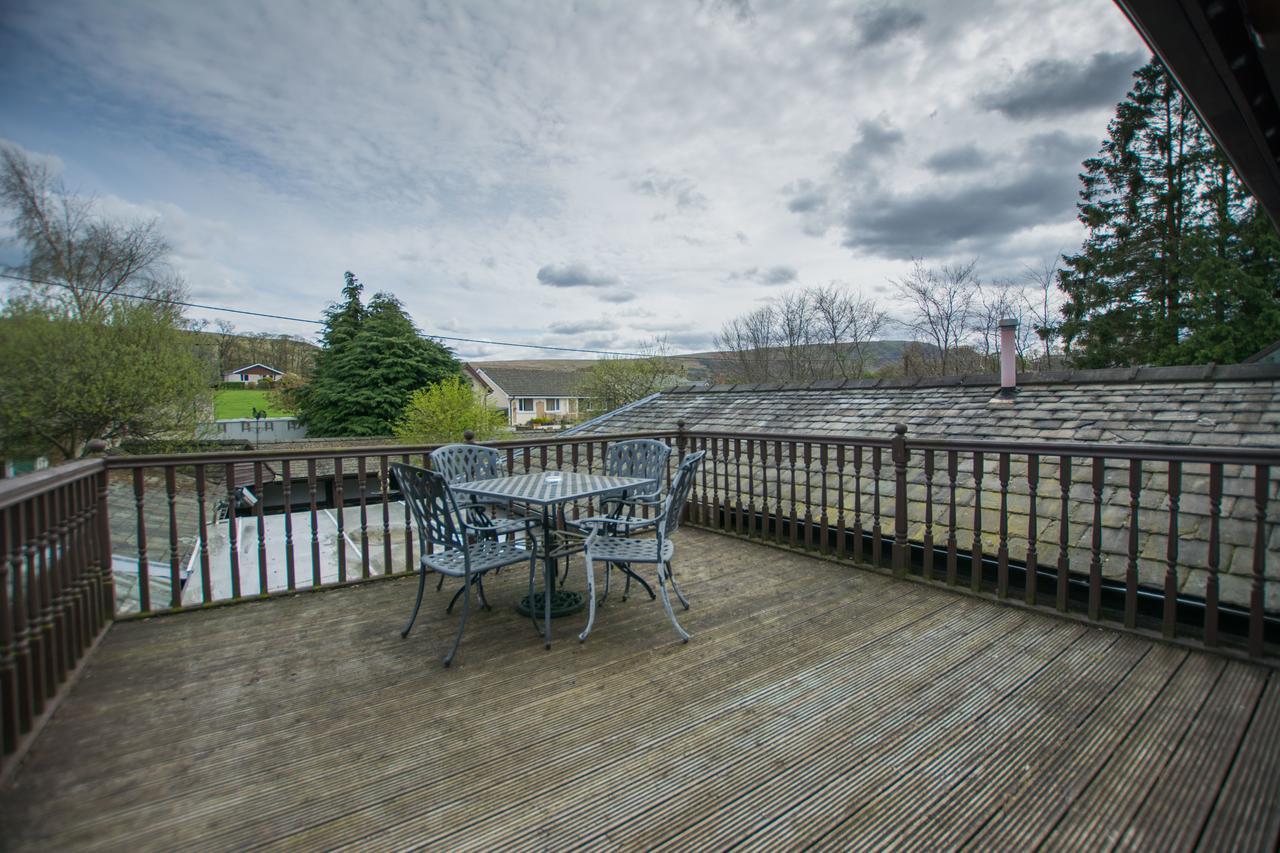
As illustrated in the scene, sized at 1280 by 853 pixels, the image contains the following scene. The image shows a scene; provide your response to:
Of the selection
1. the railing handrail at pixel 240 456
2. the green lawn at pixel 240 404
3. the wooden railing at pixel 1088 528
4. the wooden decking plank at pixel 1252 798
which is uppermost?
the green lawn at pixel 240 404

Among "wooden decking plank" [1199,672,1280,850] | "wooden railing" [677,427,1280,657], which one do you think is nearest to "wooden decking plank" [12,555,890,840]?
"wooden decking plank" [1199,672,1280,850]

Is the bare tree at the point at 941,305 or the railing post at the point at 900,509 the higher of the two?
the bare tree at the point at 941,305

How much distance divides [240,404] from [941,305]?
28296 mm

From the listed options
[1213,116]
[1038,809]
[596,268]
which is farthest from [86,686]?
[596,268]

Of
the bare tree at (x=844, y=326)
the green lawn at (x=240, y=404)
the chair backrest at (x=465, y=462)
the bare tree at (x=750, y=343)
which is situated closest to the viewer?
the chair backrest at (x=465, y=462)

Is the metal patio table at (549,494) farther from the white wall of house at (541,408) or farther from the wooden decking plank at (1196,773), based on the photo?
the white wall of house at (541,408)

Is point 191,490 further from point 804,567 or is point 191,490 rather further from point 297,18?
point 804,567

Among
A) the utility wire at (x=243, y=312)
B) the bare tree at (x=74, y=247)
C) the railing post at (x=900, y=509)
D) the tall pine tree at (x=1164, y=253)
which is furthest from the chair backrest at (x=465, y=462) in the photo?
the tall pine tree at (x=1164, y=253)

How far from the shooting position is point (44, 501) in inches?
72.7

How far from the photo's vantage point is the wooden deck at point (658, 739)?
1.39m

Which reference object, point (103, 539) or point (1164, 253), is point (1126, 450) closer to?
point (103, 539)

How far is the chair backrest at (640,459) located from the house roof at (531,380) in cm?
3586

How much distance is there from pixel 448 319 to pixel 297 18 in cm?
1918

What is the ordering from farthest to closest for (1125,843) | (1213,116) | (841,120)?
(841,120) → (1213,116) → (1125,843)
